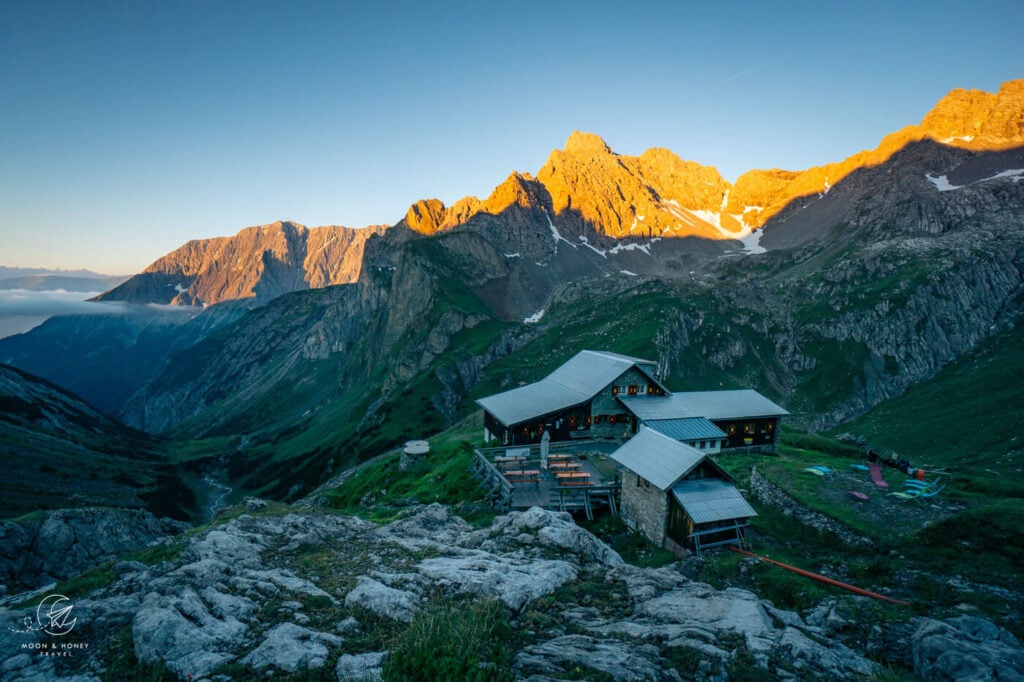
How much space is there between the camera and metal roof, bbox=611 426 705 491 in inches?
1184

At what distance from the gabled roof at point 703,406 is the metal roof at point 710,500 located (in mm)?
17621

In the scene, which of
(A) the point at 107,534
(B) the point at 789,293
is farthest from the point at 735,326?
(A) the point at 107,534

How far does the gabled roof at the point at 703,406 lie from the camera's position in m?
49.9

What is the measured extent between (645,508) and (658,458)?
3.73m

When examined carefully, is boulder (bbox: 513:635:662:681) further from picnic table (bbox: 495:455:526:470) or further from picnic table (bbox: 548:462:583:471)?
picnic table (bbox: 495:455:526:470)

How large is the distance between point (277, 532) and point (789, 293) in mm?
171513

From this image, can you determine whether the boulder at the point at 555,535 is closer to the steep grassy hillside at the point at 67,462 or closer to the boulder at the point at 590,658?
the boulder at the point at 590,658

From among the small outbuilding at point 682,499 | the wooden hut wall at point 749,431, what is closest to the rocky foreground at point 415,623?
the small outbuilding at point 682,499

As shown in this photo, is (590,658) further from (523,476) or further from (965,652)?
(523,476)

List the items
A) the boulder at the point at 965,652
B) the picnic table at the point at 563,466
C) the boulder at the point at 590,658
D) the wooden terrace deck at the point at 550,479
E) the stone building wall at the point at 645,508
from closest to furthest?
the boulder at the point at 590,658 < the boulder at the point at 965,652 < the stone building wall at the point at 645,508 < the wooden terrace deck at the point at 550,479 < the picnic table at the point at 563,466

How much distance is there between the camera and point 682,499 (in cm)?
2912

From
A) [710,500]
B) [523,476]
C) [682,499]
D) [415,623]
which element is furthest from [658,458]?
[415,623]

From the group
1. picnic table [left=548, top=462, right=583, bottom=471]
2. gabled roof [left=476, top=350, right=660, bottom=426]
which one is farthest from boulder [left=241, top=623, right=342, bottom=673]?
gabled roof [left=476, top=350, right=660, bottom=426]

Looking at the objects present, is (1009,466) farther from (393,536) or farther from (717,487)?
(393,536)
